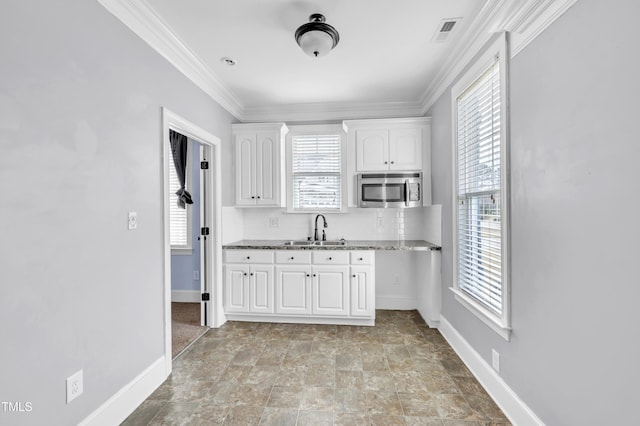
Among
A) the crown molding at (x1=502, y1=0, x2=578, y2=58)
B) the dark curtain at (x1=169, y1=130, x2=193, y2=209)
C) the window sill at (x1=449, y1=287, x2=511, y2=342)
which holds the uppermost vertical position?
the crown molding at (x1=502, y1=0, x2=578, y2=58)

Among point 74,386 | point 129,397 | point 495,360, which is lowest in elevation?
point 129,397

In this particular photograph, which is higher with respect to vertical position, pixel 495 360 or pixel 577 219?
pixel 577 219

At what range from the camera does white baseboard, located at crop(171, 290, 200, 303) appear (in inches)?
169

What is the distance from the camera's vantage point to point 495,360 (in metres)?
2.04

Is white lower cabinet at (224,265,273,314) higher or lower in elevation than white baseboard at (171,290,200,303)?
higher

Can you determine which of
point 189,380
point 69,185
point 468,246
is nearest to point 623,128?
point 468,246

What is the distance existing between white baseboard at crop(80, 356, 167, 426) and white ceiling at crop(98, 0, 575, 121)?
7.63 feet

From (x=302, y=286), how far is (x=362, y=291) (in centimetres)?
67

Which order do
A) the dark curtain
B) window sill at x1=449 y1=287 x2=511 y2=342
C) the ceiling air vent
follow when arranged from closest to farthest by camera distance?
window sill at x1=449 y1=287 x2=511 y2=342 < the ceiling air vent < the dark curtain

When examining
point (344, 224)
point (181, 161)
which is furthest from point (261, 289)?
point (181, 161)

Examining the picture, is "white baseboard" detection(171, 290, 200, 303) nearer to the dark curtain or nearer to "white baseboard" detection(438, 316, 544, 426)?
the dark curtain

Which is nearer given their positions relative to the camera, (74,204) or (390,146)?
(74,204)

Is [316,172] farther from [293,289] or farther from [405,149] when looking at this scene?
[293,289]

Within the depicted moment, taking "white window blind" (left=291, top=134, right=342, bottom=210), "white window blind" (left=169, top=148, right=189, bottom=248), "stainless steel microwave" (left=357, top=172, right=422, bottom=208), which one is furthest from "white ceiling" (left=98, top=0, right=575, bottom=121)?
"white window blind" (left=169, top=148, right=189, bottom=248)
